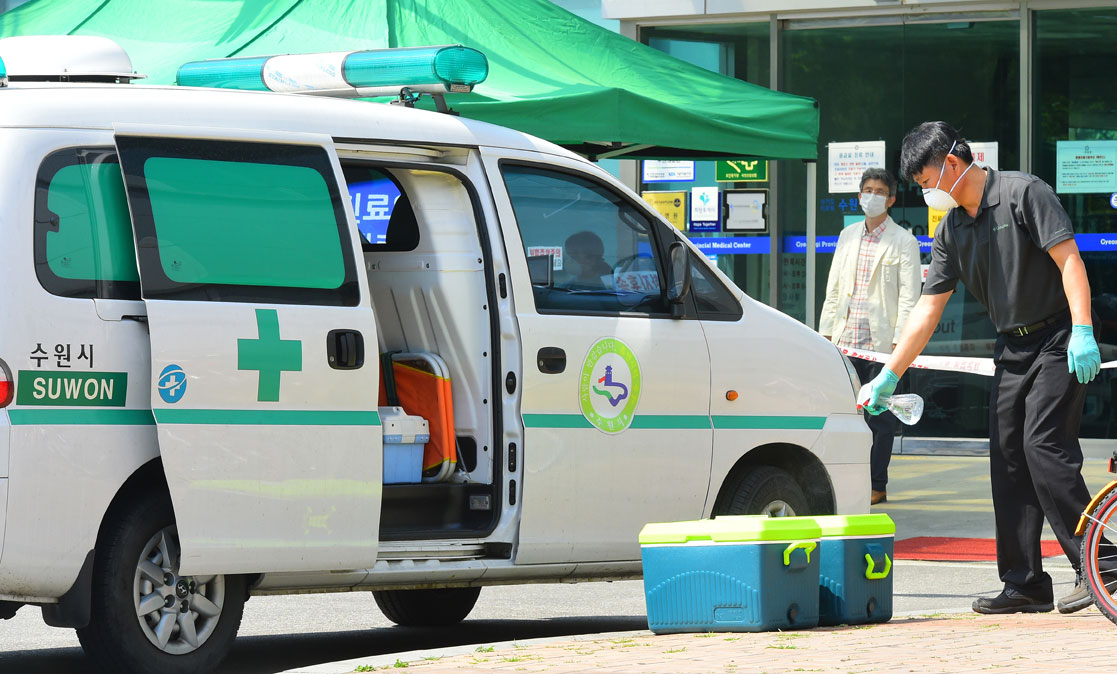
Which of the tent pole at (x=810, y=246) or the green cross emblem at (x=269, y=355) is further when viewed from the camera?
the tent pole at (x=810, y=246)

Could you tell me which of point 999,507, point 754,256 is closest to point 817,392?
point 999,507

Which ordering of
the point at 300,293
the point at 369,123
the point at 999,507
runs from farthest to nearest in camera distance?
A: 1. the point at 999,507
2. the point at 369,123
3. the point at 300,293

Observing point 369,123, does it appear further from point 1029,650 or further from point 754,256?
point 754,256

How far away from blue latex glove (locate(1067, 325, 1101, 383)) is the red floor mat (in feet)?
10.3

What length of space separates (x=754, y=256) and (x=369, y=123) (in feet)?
34.0

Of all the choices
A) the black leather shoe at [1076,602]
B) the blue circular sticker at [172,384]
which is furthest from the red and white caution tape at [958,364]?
the blue circular sticker at [172,384]

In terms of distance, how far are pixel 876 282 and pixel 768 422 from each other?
14.9 feet

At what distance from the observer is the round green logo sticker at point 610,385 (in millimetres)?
7406

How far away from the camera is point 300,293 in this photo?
6.61 meters

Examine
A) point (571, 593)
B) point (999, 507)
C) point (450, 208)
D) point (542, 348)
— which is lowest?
point (571, 593)

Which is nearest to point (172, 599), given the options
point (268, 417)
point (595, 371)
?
point (268, 417)

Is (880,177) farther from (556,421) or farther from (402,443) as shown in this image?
(402,443)

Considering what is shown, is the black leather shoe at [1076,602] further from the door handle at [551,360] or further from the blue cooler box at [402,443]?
the blue cooler box at [402,443]

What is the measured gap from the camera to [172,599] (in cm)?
643
